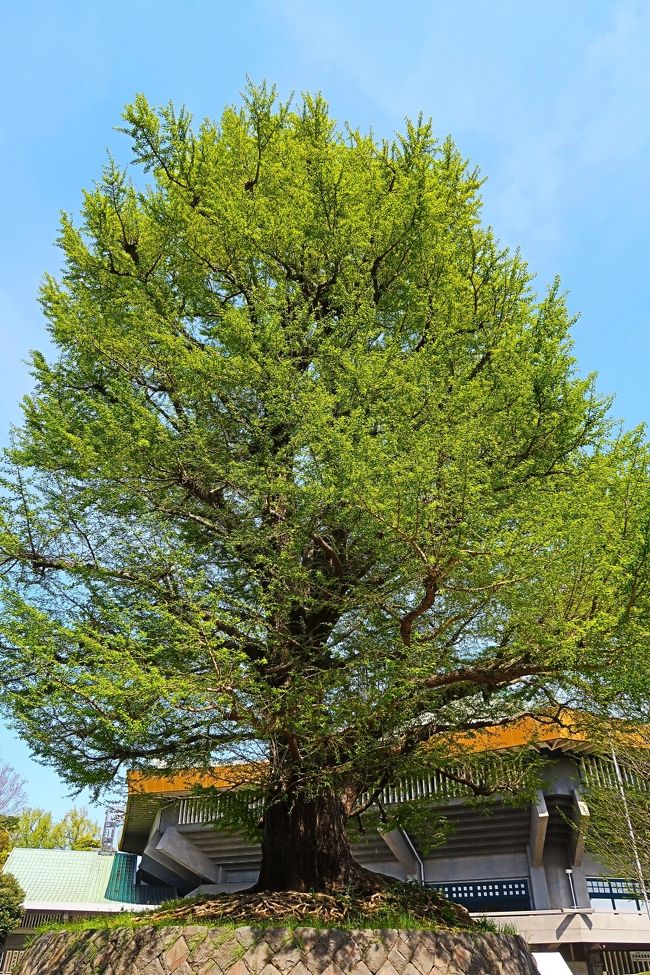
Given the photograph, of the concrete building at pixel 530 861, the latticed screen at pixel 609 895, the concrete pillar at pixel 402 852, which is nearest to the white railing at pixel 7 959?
the concrete building at pixel 530 861

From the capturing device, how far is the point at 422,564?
21.0 feet

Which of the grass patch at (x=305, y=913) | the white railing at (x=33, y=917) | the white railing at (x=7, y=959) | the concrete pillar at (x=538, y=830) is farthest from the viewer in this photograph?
the white railing at (x=33, y=917)

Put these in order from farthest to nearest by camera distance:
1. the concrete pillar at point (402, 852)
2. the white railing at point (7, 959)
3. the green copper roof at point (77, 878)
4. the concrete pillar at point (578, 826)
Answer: the green copper roof at point (77, 878)
the white railing at point (7, 959)
the concrete pillar at point (402, 852)
the concrete pillar at point (578, 826)

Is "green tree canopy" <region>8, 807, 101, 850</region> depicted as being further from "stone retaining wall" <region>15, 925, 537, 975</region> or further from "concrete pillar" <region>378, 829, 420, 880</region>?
"stone retaining wall" <region>15, 925, 537, 975</region>

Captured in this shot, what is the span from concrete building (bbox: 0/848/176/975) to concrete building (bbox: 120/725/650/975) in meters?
4.28

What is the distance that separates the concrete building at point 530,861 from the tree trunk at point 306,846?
8.41m

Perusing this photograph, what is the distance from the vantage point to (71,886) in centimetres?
2759

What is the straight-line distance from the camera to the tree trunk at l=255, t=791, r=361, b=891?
8.45 m

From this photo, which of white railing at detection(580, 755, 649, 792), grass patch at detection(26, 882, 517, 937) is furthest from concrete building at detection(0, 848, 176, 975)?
grass patch at detection(26, 882, 517, 937)

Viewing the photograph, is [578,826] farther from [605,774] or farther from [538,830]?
[538,830]

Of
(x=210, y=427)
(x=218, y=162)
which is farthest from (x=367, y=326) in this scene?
(x=218, y=162)

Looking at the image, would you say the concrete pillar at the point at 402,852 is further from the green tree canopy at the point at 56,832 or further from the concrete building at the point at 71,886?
the green tree canopy at the point at 56,832

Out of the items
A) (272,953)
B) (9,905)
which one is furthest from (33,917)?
(272,953)

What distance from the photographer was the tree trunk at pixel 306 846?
845 cm
